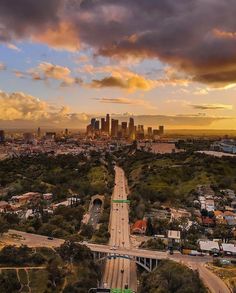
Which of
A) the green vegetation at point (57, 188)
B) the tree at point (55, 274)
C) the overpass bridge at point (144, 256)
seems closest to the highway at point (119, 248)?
the overpass bridge at point (144, 256)

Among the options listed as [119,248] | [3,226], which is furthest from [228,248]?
[3,226]

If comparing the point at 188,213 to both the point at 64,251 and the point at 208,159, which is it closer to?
the point at 64,251

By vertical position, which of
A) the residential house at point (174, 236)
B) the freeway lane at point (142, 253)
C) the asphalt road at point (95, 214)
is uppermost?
the residential house at point (174, 236)

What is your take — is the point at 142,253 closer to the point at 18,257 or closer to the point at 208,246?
the point at 208,246

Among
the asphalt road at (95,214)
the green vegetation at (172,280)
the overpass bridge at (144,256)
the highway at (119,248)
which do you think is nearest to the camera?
the green vegetation at (172,280)

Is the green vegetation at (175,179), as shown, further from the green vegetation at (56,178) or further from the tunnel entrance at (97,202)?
the green vegetation at (56,178)

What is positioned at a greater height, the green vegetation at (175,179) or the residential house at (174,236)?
the green vegetation at (175,179)
